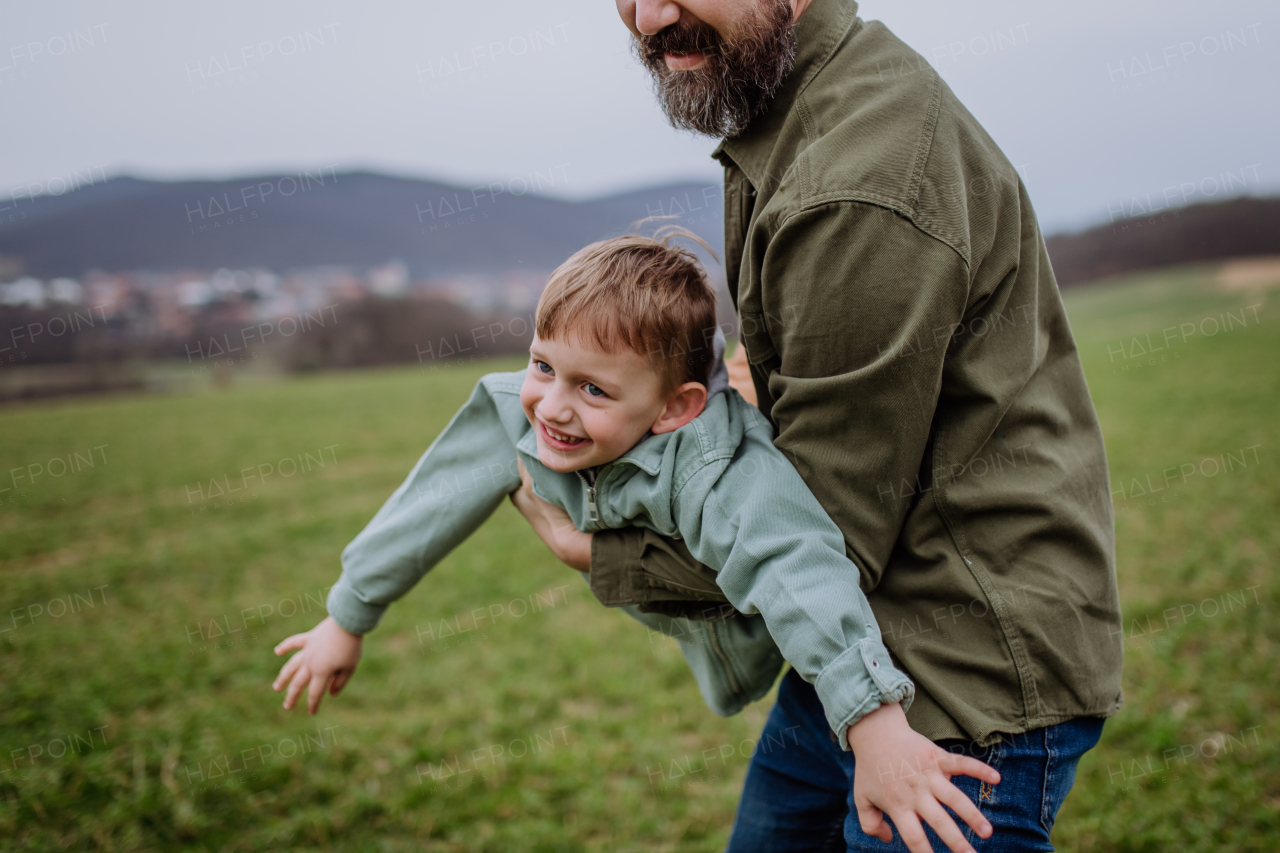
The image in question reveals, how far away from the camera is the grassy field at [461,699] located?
3303 millimetres

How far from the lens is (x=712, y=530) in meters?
1.33

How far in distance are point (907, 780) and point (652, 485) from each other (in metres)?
0.62

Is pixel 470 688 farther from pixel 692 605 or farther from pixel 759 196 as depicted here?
pixel 759 196

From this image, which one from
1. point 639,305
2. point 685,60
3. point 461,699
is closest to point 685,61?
point 685,60

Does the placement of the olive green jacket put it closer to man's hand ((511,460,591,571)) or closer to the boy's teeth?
the boy's teeth

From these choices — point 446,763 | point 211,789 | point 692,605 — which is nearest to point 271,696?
point 211,789

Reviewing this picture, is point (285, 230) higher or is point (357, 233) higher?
point (285, 230)

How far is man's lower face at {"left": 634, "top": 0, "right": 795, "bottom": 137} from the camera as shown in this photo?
1.37m

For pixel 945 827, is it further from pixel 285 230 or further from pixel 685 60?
pixel 285 230

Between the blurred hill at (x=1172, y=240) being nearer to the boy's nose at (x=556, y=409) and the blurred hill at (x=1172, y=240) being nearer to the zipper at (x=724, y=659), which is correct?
the zipper at (x=724, y=659)

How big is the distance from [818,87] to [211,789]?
383cm

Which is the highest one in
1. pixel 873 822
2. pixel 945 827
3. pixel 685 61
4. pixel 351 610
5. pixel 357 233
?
pixel 685 61

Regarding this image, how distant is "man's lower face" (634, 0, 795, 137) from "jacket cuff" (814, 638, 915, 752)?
0.96 m

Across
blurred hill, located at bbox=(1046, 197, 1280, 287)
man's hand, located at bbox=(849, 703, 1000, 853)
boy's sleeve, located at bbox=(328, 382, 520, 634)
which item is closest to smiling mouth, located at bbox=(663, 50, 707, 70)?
boy's sleeve, located at bbox=(328, 382, 520, 634)
